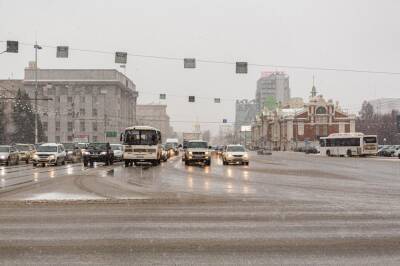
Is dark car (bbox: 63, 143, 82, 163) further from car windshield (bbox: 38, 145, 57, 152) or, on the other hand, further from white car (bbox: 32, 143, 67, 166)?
car windshield (bbox: 38, 145, 57, 152)

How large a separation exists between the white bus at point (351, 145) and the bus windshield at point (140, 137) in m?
40.1

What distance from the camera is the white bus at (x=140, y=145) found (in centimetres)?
3744

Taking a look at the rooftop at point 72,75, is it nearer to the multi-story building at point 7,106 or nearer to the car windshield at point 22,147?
the multi-story building at point 7,106

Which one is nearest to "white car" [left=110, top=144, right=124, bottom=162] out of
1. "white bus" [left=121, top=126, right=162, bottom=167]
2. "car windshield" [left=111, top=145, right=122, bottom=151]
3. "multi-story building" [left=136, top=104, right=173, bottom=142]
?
"car windshield" [left=111, top=145, right=122, bottom=151]

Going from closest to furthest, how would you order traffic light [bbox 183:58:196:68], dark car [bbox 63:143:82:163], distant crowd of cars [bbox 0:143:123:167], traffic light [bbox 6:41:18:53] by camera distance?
traffic light [bbox 6:41:18:53] < traffic light [bbox 183:58:196:68] < distant crowd of cars [bbox 0:143:123:167] < dark car [bbox 63:143:82:163]

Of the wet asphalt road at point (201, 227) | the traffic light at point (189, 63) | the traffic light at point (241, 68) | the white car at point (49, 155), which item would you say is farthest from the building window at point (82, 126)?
the wet asphalt road at point (201, 227)

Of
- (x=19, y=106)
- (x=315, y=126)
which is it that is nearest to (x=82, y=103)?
(x=19, y=106)

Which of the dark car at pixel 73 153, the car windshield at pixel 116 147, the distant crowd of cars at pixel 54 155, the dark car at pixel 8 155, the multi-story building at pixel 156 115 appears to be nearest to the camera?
the distant crowd of cars at pixel 54 155

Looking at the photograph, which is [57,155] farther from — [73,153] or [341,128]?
[341,128]

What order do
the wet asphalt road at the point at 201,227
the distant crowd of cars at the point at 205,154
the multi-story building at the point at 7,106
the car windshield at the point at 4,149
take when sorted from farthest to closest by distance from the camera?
the multi-story building at the point at 7,106, the car windshield at the point at 4,149, the distant crowd of cars at the point at 205,154, the wet asphalt road at the point at 201,227

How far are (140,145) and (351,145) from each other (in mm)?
42875

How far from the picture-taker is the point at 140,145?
124 ft

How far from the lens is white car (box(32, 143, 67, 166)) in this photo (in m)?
38.2

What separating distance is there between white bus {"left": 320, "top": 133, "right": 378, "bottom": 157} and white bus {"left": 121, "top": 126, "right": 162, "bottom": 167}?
132ft
